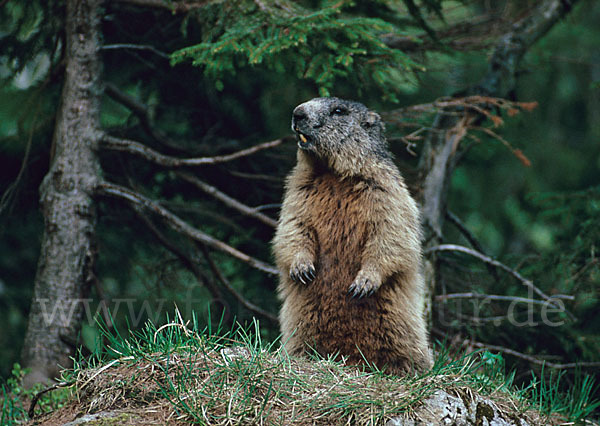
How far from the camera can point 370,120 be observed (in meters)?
5.11

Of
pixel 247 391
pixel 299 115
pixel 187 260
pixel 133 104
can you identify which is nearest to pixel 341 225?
pixel 299 115

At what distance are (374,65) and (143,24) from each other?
3.04 meters

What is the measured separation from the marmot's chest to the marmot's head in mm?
199

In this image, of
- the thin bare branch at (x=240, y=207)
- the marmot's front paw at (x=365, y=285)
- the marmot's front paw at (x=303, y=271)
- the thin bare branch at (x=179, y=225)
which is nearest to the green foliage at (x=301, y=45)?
the thin bare branch at (x=240, y=207)

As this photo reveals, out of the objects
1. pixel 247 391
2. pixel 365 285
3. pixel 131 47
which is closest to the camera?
pixel 247 391

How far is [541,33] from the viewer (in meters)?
7.57

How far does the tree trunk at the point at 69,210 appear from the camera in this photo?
5.65 metres

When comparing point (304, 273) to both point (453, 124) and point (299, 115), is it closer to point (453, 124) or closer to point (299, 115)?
point (299, 115)

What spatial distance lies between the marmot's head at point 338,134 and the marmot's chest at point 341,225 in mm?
199

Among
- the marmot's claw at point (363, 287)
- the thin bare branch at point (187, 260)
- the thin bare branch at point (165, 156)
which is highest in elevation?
the thin bare branch at point (165, 156)

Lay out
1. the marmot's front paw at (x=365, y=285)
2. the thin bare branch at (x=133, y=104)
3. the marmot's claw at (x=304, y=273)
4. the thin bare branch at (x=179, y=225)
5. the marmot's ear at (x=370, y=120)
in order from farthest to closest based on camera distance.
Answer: the thin bare branch at (x=133, y=104), the thin bare branch at (x=179, y=225), the marmot's ear at (x=370, y=120), the marmot's claw at (x=304, y=273), the marmot's front paw at (x=365, y=285)

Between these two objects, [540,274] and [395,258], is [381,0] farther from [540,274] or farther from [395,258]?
[540,274]

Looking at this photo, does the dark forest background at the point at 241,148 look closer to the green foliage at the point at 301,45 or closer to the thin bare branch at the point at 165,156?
the green foliage at the point at 301,45

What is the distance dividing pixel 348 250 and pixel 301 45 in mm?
1826
